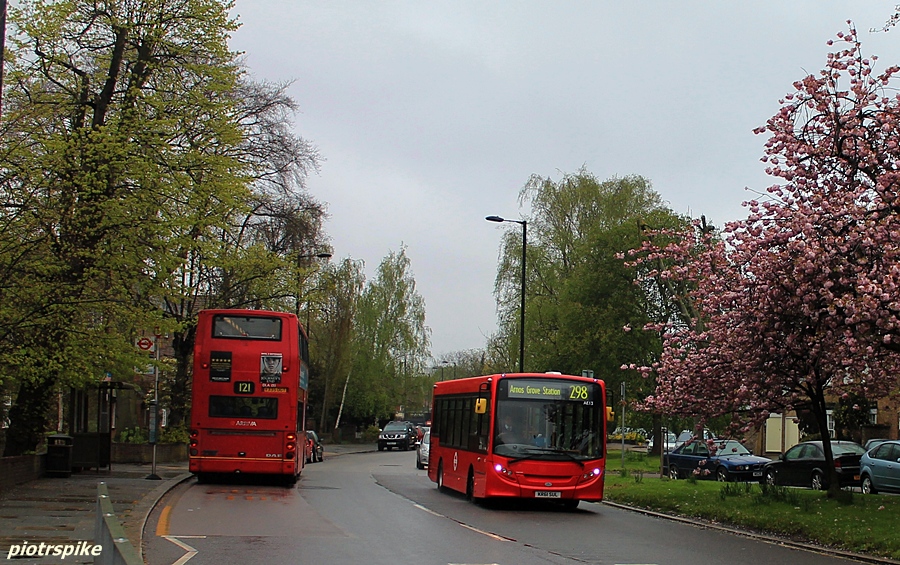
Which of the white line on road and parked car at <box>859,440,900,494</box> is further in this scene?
parked car at <box>859,440,900,494</box>

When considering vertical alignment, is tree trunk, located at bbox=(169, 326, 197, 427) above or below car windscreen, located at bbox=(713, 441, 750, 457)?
above

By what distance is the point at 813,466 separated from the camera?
28.0 m

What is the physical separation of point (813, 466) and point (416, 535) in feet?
54.0

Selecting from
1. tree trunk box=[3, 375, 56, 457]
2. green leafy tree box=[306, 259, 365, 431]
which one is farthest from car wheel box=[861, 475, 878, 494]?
green leafy tree box=[306, 259, 365, 431]

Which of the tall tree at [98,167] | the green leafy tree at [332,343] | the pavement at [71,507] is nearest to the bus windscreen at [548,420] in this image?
the pavement at [71,507]

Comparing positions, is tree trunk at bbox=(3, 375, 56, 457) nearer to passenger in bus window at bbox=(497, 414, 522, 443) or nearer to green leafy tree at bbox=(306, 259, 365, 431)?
passenger in bus window at bbox=(497, 414, 522, 443)

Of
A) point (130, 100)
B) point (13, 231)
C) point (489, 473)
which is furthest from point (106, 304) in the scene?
point (489, 473)

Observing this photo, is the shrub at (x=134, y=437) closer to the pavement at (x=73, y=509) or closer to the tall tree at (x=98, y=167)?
the pavement at (x=73, y=509)

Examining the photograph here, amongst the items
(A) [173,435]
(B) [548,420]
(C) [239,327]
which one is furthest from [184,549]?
(A) [173,435]

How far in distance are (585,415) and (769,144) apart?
22.6 feet

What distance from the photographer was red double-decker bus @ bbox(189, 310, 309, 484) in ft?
84.4

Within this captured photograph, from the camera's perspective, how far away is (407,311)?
292ft

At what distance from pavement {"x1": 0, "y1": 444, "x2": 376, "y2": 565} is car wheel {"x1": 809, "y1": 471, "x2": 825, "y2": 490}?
16.8 m

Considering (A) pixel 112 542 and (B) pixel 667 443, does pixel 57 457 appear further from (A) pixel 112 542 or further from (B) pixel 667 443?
(B) pixel 667 443
